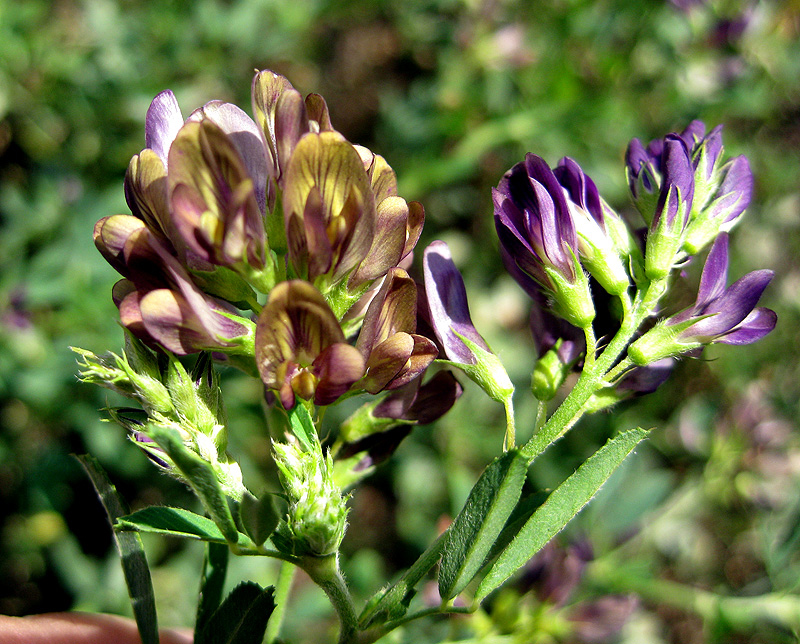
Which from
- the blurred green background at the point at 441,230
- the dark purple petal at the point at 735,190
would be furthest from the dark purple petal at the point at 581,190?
the blurred green background at the point at 441,230

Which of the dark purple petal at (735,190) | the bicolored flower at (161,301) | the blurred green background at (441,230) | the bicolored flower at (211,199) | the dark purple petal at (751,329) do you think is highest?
the bicolored flower at (211,199)

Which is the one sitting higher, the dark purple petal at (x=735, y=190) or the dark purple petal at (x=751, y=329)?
the dark purple petal at (x=735, y=190)

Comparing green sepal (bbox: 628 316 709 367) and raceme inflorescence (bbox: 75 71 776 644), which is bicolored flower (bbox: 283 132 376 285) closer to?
raceme inflorescence (bbox: 75 71 776 644)

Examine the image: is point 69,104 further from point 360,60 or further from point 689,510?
point 689,510

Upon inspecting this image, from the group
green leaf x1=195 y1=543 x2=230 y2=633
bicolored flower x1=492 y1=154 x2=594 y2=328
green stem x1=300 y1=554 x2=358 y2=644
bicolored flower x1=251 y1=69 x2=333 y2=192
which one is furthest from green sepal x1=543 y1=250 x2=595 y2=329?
green leaf x1=195 y1=543 x2=230 y2=633

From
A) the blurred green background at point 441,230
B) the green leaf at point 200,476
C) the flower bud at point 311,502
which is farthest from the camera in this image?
the blurred green background at point 441,230

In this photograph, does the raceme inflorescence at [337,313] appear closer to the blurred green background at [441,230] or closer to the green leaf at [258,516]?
the green leaf at [258,516]

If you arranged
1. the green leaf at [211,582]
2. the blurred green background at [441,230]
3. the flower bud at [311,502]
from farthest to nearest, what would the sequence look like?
the blurred green background at [441,230], the green leaf at [211,582], the flower bud at [311,502]

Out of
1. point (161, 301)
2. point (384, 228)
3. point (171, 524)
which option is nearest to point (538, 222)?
point (384, 228)
